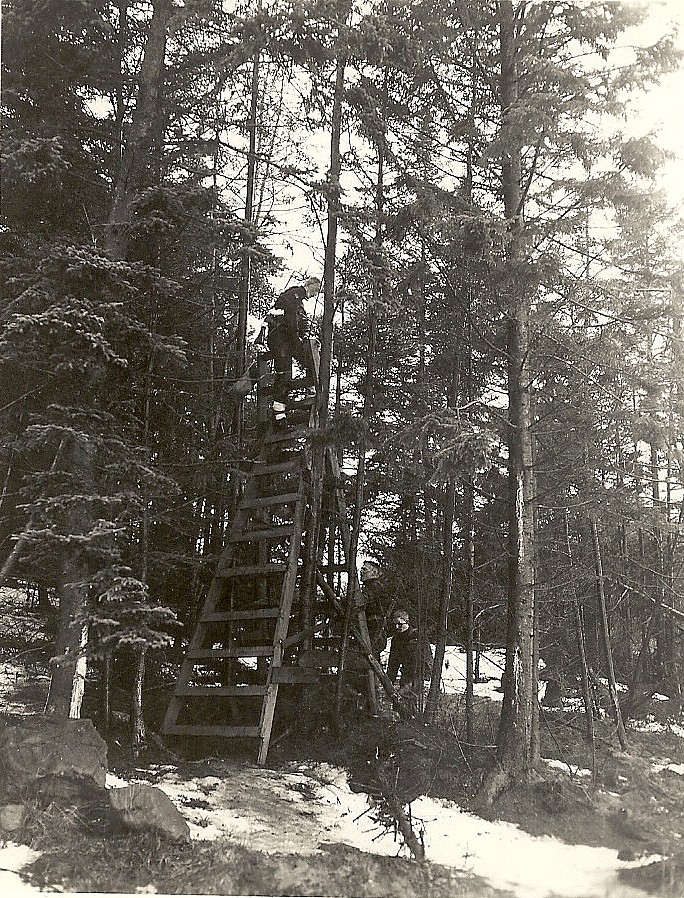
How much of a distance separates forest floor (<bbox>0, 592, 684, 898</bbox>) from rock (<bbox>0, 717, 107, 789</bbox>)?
1.00 ft

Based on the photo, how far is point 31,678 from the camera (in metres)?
7.38

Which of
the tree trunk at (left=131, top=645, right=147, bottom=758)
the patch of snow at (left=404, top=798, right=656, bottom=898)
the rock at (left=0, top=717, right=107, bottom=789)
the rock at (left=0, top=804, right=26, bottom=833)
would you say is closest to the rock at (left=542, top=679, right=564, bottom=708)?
the patch of snow at (left=404, top=798, right=656, bottom=898)

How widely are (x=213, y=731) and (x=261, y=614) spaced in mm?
1299

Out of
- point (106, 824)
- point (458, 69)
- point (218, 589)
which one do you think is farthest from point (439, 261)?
point (106, 824)

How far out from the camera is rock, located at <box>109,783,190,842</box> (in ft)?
17.1

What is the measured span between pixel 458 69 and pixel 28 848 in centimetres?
907

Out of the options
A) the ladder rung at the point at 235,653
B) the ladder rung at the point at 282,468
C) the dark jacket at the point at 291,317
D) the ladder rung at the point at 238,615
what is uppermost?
the dark jacket at the point at 291,317

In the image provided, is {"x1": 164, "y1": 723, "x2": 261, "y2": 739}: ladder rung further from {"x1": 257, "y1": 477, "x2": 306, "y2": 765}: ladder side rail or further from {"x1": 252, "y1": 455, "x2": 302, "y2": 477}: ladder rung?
{"x1": 252, "y1": 455, "x2": 302, "y2": 477}: ladder rung

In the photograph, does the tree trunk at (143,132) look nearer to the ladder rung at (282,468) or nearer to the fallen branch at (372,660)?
the ladder rung at (282,468)

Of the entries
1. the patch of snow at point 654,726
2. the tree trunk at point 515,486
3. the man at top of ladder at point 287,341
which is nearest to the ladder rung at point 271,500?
the man at top of ladder at point 287,341

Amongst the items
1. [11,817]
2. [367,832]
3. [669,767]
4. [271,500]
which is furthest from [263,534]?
[669,767]

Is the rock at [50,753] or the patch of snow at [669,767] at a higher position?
the rock at [50,753]

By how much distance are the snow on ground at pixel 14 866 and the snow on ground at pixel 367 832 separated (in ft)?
3.57

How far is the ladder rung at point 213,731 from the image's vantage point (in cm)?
718
